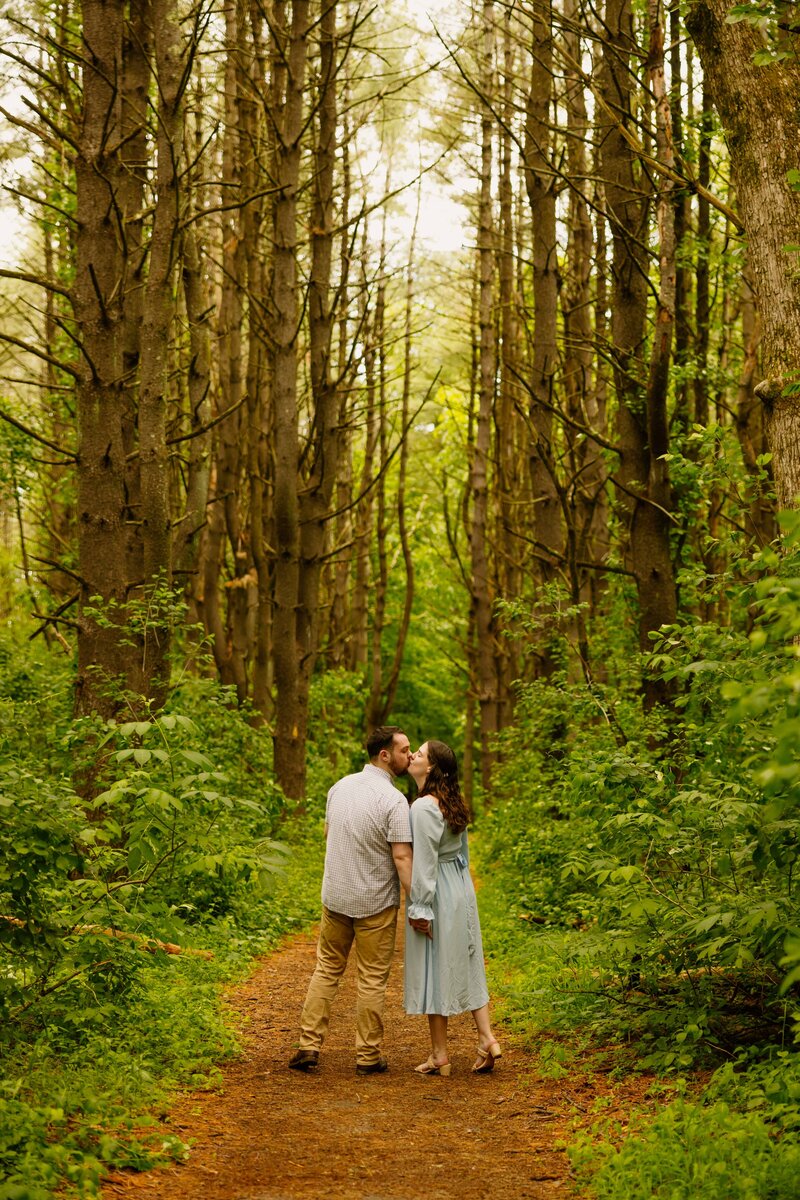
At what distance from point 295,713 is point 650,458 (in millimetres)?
6931

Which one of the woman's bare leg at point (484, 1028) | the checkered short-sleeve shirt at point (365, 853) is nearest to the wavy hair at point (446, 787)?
the checkered short-sleeve shirt at point (365, 853)

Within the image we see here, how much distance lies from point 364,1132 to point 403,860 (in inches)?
64.3

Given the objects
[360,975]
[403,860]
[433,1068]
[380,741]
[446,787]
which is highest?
[380,741]

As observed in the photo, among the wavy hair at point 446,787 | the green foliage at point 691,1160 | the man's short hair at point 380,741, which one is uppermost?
the man's short hair at point 380,741

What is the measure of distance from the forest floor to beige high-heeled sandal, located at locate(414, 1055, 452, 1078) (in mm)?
55

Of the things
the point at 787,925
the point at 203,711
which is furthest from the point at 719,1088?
the point at 203,711

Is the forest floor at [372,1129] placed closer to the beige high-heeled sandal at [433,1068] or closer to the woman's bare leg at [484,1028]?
the beige high-heeled sandal at [433,1068]

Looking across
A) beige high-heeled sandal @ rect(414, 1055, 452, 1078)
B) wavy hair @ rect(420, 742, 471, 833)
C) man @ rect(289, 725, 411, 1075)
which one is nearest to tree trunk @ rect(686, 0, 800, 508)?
wavy hair @ rect(420, 742, 471, 833)

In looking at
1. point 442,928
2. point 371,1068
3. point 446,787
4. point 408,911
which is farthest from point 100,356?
point 371,1068

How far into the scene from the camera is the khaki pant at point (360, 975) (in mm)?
6559

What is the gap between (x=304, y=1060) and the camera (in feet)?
21.3

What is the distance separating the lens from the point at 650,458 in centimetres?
1080

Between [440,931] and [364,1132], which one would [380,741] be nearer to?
[440,931]

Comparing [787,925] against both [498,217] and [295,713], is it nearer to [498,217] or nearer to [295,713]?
[295,713]
